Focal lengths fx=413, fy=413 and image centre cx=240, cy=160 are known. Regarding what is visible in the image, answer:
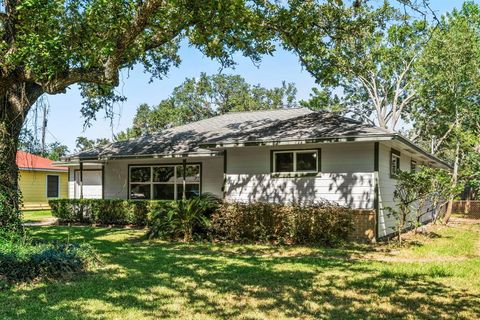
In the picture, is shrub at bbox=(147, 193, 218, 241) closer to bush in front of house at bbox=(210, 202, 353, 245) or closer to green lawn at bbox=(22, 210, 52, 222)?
bush in front of house at bbox=(210, 202, 353, 245)

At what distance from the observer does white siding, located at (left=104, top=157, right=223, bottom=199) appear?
53.5 feet

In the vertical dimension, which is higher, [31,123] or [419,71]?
[419,71]

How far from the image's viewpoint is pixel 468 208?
84.8 feet

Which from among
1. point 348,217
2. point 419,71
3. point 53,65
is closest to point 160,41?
point 53,65

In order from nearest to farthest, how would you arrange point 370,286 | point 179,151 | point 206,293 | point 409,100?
1. point 206,293
2. point 370,286
3. point 179,151
4. point 409,100

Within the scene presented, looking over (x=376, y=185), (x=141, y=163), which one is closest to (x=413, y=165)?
(x=376, y=185)

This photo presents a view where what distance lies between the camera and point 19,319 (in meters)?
4.72

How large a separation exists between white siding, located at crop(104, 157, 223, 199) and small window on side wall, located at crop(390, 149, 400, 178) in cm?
630

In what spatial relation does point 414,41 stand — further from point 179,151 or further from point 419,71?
point 179,151

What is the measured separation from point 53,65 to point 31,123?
1215mm

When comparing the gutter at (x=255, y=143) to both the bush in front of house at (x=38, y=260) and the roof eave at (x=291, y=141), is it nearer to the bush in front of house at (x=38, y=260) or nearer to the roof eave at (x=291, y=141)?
the roof eave at (x=291, y=141)

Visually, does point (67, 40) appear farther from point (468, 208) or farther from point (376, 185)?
point (468, 208)

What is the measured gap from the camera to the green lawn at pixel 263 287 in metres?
5.09

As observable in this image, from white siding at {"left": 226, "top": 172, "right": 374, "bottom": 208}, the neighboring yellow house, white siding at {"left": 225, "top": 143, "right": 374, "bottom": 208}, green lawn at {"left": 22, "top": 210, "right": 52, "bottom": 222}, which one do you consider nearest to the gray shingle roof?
white siding at {"left": 225, "top": 143, "right": 374, "bottom": 208}
